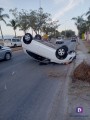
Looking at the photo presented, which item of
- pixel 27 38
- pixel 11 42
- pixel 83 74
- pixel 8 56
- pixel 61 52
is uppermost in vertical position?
pixel 27 38

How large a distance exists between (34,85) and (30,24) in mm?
63487

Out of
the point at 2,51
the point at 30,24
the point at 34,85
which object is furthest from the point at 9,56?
the point at 30,24

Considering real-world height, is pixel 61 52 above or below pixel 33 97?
above

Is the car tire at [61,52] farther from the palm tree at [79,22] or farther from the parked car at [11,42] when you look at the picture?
the palm tree at [79,22]

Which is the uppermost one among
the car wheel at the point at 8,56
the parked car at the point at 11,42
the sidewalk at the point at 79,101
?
the sidewalk at the point at 79,101

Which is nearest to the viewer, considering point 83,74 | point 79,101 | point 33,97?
point 79,101

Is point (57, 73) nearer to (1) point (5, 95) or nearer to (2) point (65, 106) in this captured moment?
(1) point (5, 95)

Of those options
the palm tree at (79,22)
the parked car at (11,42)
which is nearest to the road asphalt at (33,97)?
the parked car at (11,42)

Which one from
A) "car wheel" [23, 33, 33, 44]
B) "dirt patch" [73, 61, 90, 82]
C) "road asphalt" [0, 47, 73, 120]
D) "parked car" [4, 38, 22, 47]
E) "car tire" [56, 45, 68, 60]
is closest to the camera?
"road asphalt" [0, 47, 73, 120]

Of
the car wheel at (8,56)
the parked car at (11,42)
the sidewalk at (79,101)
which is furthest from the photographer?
the parked car at (11,42)

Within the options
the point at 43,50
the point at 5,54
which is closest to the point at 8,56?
the point at 5,54

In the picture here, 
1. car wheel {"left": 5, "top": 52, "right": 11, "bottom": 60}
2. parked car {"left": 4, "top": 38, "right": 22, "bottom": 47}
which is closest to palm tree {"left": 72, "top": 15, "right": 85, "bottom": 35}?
parked car {"left": 4, "top": 38, "right": 22, "bottom": 47}

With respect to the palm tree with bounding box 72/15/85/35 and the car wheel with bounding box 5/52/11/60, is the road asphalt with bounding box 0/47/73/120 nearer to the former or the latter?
the car wheel with bounding box 5/52/11/60

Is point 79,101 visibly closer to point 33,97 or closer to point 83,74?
point 33,97
